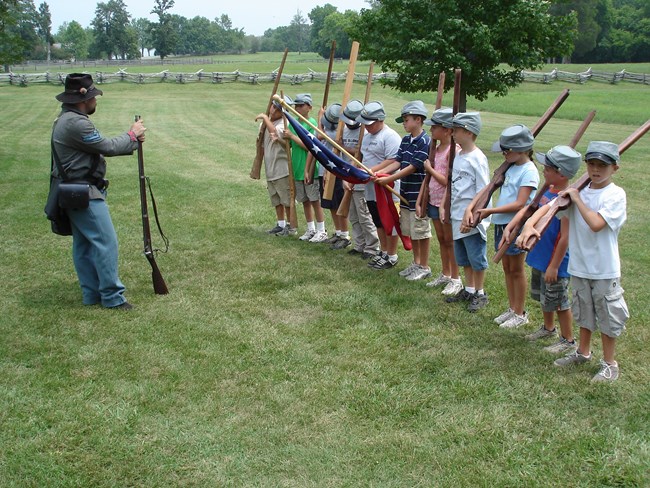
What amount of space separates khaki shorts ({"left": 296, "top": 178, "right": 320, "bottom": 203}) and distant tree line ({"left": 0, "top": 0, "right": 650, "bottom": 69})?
10.6 metres

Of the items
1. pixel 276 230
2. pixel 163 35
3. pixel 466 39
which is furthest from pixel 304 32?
pixel 276 230

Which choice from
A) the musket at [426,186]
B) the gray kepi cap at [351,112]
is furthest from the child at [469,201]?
the gray kepi cap at [351,112]

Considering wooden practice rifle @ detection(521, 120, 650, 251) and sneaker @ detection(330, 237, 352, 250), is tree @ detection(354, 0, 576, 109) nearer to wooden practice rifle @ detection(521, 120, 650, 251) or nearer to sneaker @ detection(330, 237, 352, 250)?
sneaker @ detection(330, 237, 352, 250)

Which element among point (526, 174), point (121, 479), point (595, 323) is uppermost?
point (526, 174)

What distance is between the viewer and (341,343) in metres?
6.22

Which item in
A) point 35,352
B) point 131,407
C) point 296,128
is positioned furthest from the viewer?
point 296,128

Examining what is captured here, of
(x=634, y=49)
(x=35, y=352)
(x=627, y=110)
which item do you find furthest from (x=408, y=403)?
(x=634, y=49)

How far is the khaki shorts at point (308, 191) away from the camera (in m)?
9.72

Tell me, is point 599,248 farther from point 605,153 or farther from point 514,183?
point 514,183

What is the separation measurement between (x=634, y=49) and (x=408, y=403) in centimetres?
8246

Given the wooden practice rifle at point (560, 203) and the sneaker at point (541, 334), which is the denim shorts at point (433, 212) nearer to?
the sneaker at point (541, 334)

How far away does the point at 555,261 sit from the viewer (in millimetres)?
5535

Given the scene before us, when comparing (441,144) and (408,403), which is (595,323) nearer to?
(408,403)

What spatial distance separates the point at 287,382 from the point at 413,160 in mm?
3311
